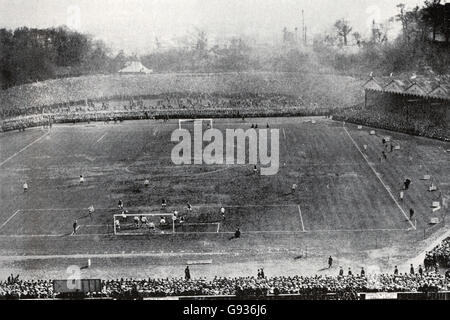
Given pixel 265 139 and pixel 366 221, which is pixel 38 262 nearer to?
pixel 366 221

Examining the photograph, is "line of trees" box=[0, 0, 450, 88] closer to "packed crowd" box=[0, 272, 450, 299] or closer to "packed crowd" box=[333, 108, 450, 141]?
"packed crowd" box=[333, 108, 450, 141]

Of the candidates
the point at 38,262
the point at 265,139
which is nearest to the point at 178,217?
the point at 38,262

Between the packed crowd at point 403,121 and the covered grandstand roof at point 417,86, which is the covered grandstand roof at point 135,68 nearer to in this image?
the packed crowd at point 403,121

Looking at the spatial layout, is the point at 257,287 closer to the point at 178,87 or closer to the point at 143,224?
the point at 143,224

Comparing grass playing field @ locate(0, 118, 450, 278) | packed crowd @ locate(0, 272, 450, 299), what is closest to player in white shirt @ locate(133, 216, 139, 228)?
grass playing field @ locate(0, 118, 450, 278)

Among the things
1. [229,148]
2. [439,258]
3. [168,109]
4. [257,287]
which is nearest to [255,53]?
[168,109]
